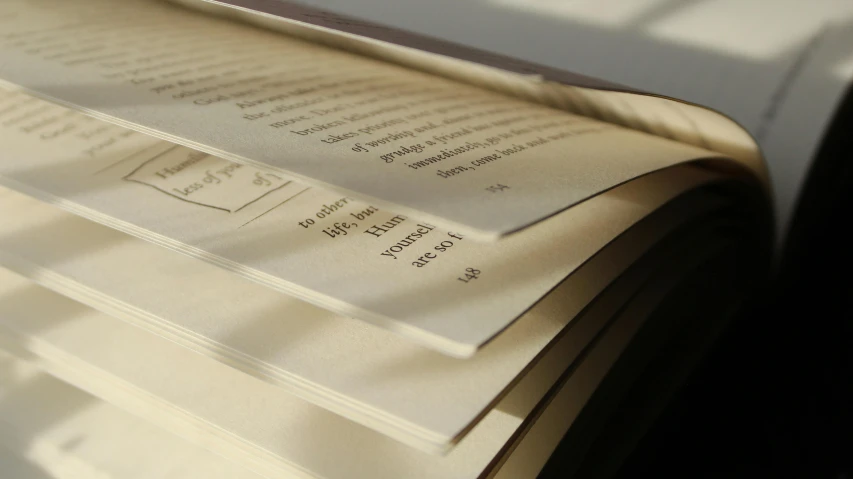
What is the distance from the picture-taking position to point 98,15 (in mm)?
399

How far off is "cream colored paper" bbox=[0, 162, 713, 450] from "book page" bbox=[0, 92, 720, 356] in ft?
0.05

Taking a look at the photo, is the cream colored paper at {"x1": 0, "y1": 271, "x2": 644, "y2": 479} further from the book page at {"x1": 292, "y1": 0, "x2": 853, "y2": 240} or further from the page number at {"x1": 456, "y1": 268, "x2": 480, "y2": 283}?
the book page at {"x1": 292, "y1": 0, "x2": 853, "y2": 240}

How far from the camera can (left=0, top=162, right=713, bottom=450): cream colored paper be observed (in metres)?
0.23

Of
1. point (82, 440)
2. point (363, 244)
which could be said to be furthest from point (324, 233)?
point (82, 440)

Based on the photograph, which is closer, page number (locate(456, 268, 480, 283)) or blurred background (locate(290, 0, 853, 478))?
page number (locate(456, 268, 480, 283))

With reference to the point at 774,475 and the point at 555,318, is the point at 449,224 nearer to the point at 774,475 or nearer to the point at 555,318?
the point at 555,318

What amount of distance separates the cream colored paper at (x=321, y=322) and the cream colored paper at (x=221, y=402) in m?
0.02

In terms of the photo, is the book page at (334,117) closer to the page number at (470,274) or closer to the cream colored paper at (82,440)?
the page number at (470,274)

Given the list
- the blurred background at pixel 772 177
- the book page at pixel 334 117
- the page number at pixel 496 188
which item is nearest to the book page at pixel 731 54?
the blurred background at pixel 772 177

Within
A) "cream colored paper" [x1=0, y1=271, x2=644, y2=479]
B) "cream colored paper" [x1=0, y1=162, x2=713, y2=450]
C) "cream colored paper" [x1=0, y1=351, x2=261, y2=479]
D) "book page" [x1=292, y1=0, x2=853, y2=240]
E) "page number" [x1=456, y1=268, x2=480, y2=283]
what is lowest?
"cream colored paper" [x1=0, y1=351, x2=261, y2=479]

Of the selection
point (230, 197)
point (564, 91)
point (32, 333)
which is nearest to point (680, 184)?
point (564, 91)

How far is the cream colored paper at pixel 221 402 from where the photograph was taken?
26cm

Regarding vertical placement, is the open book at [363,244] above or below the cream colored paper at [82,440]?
above

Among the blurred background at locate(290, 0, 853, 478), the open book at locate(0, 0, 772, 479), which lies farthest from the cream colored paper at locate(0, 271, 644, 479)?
the blurred background at locate(290, 0, 853, 478)
